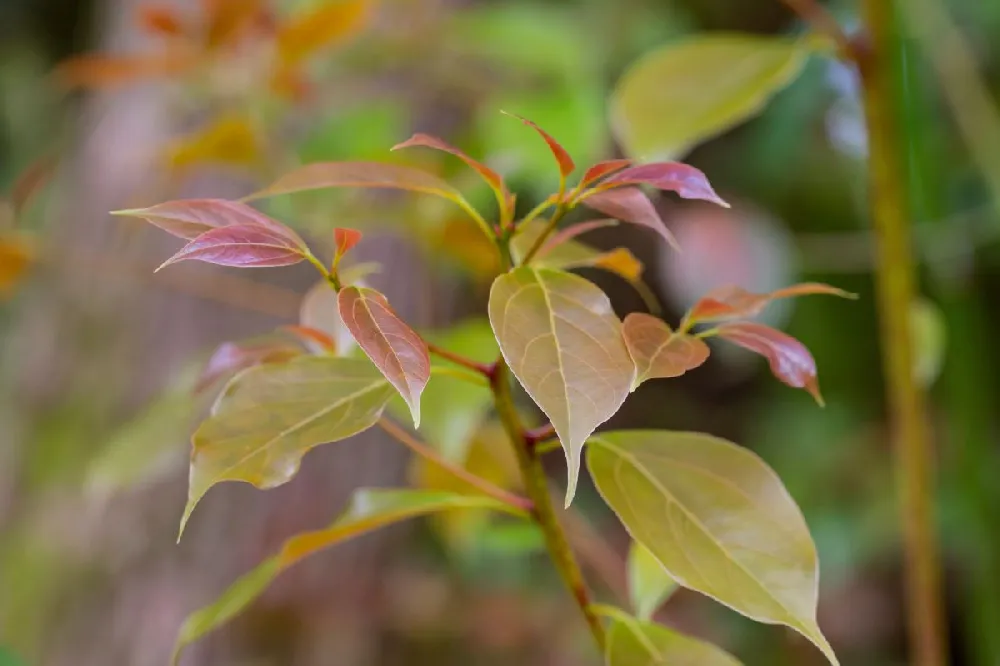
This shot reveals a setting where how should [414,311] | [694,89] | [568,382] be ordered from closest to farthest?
[568,382]
[694,89]
[414,311]

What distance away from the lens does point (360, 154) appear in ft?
1.82

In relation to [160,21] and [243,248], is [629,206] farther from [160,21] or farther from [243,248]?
[160,21]

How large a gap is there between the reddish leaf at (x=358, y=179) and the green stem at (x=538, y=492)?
59 millimetres

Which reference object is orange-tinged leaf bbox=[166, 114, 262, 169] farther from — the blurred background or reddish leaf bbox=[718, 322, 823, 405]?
reddish leaf bbox=[718, 322, 823, 405]

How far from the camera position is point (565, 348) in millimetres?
209

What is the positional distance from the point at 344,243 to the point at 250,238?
0.09 feet

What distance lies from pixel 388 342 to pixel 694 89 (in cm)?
30

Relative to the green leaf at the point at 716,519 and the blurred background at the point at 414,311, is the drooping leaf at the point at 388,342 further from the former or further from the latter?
the blurred background at the point at 414,311

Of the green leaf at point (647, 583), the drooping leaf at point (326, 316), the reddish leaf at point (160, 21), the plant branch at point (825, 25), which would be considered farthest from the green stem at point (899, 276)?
the reddish leaf at point (160, 21)

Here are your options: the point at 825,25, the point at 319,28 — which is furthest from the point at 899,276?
the point at 319,28

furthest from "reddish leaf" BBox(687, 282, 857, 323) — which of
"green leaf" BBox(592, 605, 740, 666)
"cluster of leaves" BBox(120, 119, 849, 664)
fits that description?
"green leaf" BBox(592, 605, 740, 666)

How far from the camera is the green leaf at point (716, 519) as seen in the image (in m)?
0.23

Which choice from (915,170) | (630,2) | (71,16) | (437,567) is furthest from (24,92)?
(915,170)

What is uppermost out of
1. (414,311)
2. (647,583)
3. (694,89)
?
(694,89)
